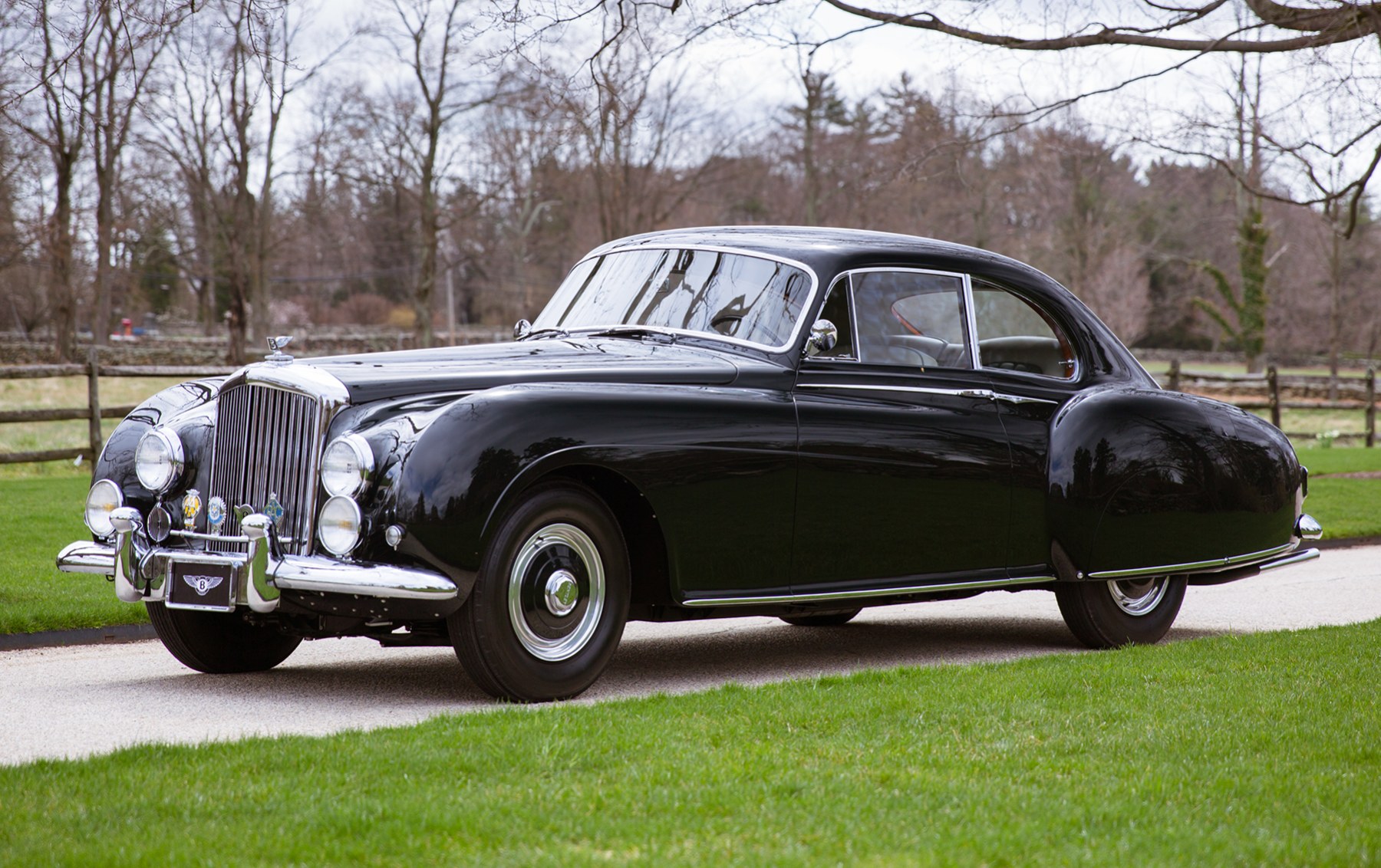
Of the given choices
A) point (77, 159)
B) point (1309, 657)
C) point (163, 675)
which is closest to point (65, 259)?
point (77, 159)

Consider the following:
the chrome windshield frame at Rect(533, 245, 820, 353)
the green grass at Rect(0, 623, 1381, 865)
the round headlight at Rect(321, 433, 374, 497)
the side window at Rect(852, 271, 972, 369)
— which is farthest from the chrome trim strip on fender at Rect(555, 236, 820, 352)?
the round headlight at Rect(321, 433, 374, 497)

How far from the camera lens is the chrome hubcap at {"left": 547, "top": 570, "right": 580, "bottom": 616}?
546 cm

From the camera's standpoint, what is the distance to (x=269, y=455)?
5.54 meters

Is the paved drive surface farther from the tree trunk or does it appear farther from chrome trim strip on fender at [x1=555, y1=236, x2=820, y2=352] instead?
the tree trunk

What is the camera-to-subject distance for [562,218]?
6838 centimetres

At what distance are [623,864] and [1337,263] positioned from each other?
140 feet

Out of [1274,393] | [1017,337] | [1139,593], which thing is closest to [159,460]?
[1017,337]

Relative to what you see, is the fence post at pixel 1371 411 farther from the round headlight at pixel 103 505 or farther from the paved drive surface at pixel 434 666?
the round headlight at pixel 103 505

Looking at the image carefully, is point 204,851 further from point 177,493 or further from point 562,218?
point 562,218

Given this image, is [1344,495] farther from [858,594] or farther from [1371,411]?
[858,594]

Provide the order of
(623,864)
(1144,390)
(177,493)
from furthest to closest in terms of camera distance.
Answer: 1. (1144,390)
2. (177,493)
3. (623,864)

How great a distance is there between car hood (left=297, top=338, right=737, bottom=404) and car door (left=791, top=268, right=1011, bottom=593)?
546mm

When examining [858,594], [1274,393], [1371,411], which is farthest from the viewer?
[1371,411]

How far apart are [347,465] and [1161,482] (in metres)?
4.24
